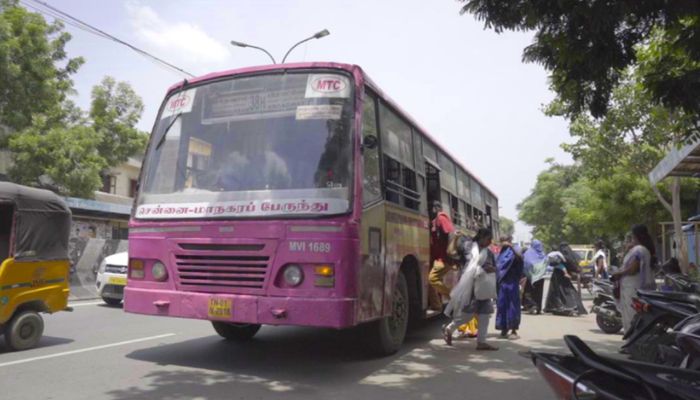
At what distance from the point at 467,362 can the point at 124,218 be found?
23.7 meters

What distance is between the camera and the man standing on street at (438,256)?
27.7 ft

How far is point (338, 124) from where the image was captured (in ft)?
18.9

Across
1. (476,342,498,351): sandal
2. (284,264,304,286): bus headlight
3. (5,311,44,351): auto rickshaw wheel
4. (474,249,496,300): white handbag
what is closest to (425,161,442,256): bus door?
(474,249,496,300): white handbag

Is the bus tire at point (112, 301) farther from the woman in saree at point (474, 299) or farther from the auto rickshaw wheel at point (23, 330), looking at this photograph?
the woman in saree at point (474, 299)

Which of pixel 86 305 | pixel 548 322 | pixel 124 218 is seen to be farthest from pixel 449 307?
pixel 124 218

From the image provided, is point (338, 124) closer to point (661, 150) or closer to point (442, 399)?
point (442, 399)

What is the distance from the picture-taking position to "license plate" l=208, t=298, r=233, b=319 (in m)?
5.48

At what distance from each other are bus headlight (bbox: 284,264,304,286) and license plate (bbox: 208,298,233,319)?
615 millimetres

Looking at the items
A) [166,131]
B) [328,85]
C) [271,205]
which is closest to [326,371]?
[271,205]

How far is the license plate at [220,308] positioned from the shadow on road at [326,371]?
0.60 m

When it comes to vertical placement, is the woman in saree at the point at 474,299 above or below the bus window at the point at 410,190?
below

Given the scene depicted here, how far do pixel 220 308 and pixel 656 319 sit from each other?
13.9 feet

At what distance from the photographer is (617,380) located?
8.82ft

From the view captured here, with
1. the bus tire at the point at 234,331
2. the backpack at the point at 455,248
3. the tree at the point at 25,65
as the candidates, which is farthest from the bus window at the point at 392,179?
the tree at the point at 25,65
